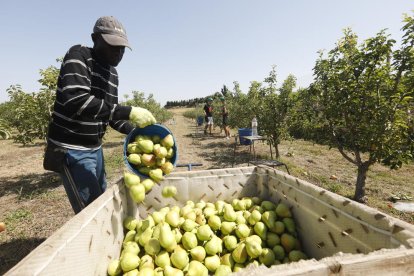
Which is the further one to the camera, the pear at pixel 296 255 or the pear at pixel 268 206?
the pear at pixel 268 206

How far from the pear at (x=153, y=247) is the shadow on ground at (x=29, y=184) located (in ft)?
17.1

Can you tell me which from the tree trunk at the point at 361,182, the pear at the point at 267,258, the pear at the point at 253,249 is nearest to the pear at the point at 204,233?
the pear at the point at 253,249

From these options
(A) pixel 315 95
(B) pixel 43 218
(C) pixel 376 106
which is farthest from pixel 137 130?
(A) pixel 315 95

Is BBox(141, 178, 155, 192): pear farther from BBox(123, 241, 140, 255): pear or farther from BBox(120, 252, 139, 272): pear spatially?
BBox(120, 252, 139, 272): pear

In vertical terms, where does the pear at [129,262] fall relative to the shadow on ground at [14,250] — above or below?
above

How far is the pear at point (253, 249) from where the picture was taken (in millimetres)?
1712

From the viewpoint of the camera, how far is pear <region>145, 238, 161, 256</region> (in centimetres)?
173


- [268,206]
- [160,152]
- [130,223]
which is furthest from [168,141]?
[268,206]

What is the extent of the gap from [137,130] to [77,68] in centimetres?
74

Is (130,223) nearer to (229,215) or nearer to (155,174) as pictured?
(155,174)

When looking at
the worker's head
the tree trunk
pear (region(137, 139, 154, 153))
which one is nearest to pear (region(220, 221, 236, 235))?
pear (region(137, 139, 154, 153))

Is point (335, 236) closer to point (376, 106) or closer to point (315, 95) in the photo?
point (376, 106)

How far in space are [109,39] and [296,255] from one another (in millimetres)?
2374

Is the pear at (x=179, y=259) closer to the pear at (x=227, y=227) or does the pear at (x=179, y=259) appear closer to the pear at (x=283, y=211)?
the pear at (x=227, y=227)
